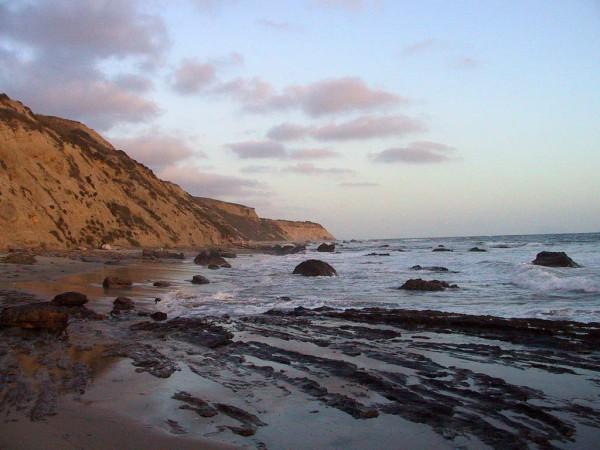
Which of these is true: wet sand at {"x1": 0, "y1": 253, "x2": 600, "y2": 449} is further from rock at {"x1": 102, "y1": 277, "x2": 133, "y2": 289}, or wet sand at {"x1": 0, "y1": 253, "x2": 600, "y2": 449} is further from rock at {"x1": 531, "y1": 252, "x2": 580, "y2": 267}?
rock at {"x1": 531, "y1": 252, "x2": 580, "y2": 267}

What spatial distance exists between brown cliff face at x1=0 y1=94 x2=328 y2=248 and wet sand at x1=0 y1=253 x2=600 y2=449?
30.6 m

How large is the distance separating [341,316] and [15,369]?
768 centimetres

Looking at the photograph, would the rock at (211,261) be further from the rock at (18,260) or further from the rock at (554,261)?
the rock at (554,261)

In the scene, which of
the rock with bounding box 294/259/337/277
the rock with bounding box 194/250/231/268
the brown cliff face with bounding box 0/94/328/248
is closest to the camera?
the rock with bounding box 294/259/337/277

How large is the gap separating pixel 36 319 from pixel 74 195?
135ft

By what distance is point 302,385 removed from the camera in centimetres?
632

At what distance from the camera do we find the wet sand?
459cm

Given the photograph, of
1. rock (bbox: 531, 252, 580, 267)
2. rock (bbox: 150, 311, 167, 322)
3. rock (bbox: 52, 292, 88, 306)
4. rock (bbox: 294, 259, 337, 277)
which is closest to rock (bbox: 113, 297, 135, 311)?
rock (bbox: 52, 292, 88, 306)

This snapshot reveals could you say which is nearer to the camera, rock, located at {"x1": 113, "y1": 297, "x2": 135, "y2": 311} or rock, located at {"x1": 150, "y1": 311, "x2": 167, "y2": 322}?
rock, located at {"x1": 150, "y1": 311, "x2": 167, "y2": 322}

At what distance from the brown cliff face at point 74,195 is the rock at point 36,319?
27.9 meters

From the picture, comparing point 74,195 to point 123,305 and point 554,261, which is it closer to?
point 123,305

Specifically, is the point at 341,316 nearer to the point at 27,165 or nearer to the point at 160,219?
the point at 27,165

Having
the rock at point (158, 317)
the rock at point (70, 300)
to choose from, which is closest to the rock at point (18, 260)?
the rock at point (70, 300)

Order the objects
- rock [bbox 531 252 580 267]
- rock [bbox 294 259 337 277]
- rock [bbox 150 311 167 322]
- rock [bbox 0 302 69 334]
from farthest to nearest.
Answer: rock [bbox 531 252 580 267] < rock [bbox 294 259 337 277] < rock [bbox 150 311 167 322] < rock [bbox 0 302 69 334]
